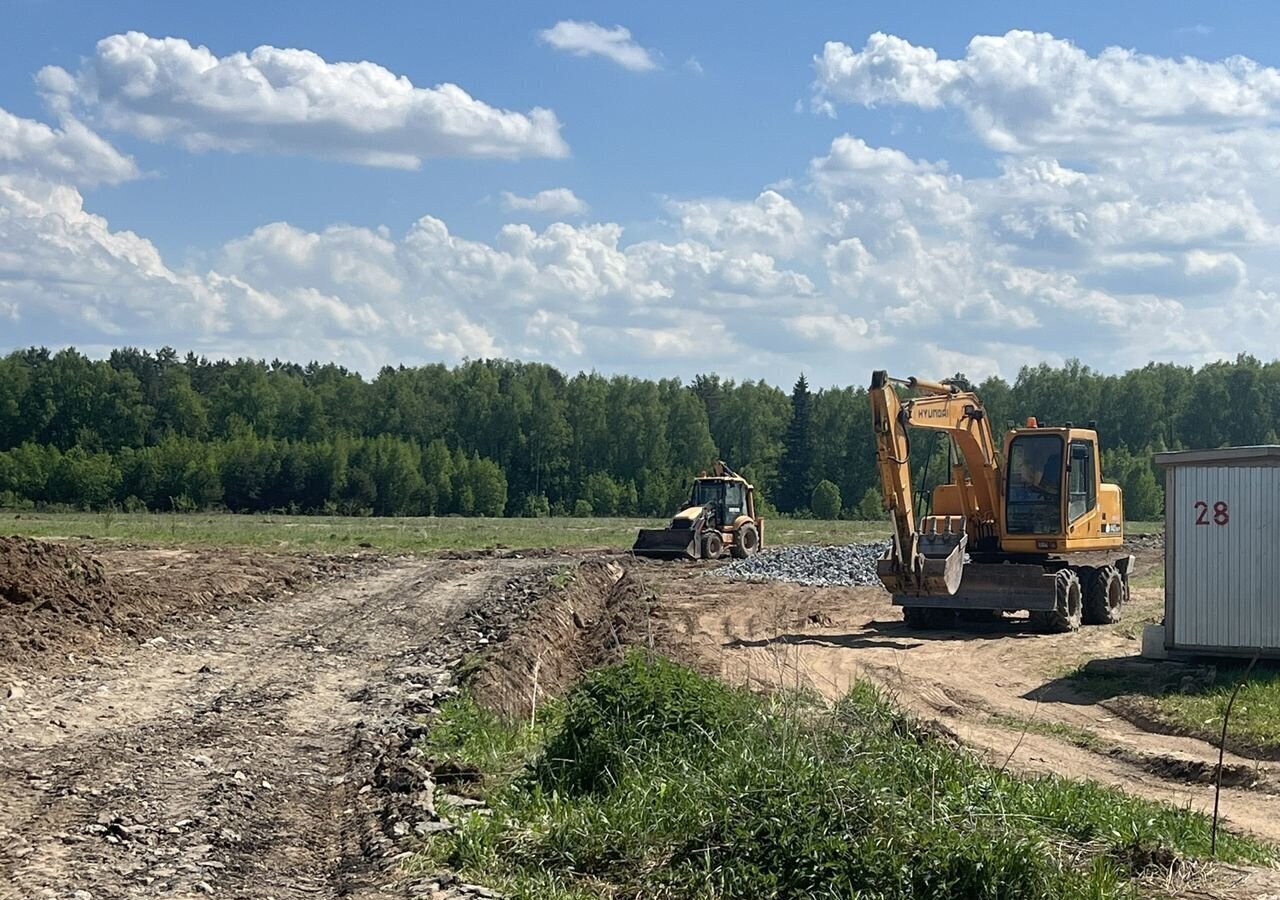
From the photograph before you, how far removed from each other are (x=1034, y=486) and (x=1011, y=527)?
2.58 ft

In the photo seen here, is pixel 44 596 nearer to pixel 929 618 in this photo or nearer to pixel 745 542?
pixel 929 618

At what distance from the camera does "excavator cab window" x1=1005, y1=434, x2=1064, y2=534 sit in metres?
22.8

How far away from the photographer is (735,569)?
35.4 m

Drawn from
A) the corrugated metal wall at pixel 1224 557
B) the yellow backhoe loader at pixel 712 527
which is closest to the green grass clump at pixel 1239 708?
the corrugated metal wall at pixel 1224 557

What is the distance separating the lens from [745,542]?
135 feet

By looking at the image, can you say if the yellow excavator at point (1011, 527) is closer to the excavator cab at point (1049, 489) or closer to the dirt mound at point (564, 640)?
the excavator cab at point (1049, 489)

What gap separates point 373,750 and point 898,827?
506 cm

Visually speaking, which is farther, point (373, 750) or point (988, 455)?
point (988, 455)

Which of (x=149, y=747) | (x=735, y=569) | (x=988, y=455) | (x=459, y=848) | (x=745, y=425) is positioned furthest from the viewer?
(x=745, y=425)

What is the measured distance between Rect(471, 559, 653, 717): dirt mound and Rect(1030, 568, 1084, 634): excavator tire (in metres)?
6.34

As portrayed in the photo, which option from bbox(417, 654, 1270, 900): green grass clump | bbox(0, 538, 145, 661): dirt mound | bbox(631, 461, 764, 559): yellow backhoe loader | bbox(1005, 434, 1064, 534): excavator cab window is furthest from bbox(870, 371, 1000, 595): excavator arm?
bbox(631, 461, 764, 559): yellow backhoe loader

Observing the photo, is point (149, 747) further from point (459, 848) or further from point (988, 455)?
point (988, 455)

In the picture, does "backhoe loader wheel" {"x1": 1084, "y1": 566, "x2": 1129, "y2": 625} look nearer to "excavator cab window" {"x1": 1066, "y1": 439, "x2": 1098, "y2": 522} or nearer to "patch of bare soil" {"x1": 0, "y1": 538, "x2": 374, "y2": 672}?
"excavator cab window" {"x1": 1066, "y1": 439, "x2": 1098, "y2": 522}

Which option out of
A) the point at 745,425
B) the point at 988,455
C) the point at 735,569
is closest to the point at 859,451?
the point at 745,425
